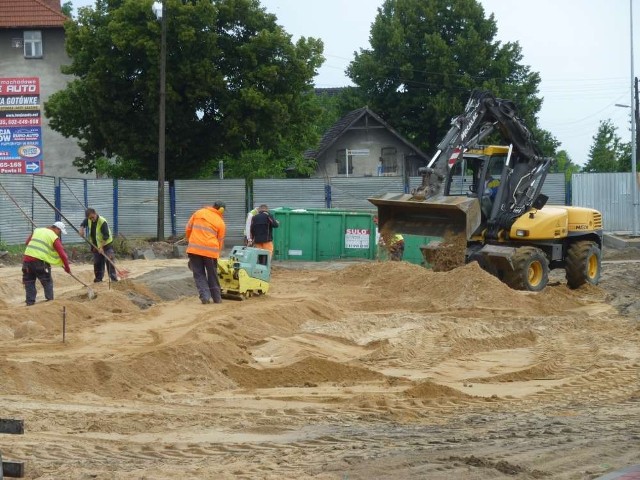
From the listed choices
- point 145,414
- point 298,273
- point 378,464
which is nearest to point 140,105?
point 298,273

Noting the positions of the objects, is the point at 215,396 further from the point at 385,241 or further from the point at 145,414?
the point at 385,241

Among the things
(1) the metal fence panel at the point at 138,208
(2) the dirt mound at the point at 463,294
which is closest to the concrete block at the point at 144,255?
(1) the metal fence panel at the point at 138,208

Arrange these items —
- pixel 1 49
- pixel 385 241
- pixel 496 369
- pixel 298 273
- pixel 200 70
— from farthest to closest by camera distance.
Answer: pixel 1 49, pixel 200 70, pixel 298 273, pixel 385 241, pixel 496 369

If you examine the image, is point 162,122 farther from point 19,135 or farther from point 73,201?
point 19,135

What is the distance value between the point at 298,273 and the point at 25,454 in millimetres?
18989

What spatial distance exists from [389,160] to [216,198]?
53.8ft

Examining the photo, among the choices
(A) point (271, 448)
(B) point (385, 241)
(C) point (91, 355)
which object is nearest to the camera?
(A) point (271, 448)

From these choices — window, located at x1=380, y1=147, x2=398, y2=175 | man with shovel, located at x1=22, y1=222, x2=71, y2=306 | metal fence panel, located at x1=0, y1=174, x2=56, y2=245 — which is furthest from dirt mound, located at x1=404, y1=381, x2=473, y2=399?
window, located at x1=380, y1=147, x2=398, y2=175

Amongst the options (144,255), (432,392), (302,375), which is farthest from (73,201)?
(432,392)

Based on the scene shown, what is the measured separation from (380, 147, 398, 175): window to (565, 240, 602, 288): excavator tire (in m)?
29.2

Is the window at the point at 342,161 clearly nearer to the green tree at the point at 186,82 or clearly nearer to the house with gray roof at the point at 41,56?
the green tree at the point at 186,82

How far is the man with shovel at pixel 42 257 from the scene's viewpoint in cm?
1712

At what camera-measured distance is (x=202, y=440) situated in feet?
27.8

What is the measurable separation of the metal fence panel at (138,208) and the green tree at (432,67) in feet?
58.5
